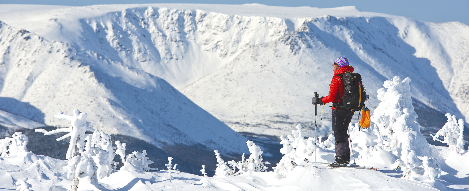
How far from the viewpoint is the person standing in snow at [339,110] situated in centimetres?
1786

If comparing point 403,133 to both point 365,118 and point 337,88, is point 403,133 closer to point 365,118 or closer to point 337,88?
point 365,118

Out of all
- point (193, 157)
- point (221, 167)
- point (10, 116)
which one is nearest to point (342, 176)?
point (221, 167)

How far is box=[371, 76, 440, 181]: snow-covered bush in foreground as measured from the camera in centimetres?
2645

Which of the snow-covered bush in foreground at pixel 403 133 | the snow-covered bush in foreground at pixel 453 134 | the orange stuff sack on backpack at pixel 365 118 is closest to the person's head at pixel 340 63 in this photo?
the orange stuff sack on backpack at pixel 365 118

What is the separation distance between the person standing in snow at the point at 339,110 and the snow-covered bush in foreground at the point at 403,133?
298 inches

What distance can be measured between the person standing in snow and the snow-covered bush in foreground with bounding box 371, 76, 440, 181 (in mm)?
7561

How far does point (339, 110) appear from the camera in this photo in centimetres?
1823

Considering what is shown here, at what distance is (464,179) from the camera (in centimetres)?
2469

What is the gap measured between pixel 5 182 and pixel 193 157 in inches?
6298

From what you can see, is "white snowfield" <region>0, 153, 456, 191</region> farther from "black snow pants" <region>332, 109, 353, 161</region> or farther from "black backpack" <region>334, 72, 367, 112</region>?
"black backpack" <region>334, 72, 367, 112</region>

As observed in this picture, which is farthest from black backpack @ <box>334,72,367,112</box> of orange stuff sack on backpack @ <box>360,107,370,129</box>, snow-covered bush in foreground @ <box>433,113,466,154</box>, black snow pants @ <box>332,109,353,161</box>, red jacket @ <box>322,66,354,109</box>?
snow-covered bush in foreground @ <box>433,113,466,154</box>

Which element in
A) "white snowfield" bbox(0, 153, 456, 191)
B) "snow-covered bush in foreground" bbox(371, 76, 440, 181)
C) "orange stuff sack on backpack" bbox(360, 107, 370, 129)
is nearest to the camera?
"white snowfield" bbox(0, 153, 456, 191)

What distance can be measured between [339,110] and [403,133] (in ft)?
53.4

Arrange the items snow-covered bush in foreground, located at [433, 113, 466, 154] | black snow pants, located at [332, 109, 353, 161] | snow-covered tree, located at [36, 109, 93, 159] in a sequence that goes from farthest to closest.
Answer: snow-covered bush in foreground, located at [433, 113, 466, 154]
black snow pants, located at [332, 109, 353, 161]
snow-covered tree, located at [36, 109, 93, 159]
